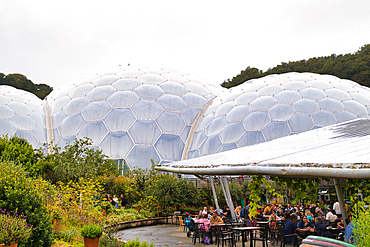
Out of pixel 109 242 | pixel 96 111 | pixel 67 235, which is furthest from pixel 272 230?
A: pixel 96 111

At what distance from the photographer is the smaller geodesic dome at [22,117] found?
2211cm

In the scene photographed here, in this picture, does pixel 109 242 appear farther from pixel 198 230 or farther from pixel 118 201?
pixel 118 201

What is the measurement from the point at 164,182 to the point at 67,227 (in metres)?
7.90

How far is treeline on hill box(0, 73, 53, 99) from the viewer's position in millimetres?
40287

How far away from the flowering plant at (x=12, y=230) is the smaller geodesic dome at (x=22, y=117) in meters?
17.8

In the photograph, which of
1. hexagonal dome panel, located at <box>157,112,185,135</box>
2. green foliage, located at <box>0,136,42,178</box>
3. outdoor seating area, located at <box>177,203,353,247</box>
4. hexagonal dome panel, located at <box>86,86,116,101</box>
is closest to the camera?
outdoor seating area, located at <box>177,203,353,247</box>

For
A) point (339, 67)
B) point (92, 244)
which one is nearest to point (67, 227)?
point (92, 244)

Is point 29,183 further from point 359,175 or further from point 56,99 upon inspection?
point 56,99

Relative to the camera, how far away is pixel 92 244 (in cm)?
752

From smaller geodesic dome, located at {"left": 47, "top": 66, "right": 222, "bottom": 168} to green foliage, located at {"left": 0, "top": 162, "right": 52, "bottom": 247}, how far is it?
47.9 ft

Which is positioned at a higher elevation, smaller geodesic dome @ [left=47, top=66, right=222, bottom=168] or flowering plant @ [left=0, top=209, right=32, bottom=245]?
smaller geodesic dome @ [left=47, top=66, right=222, bottom=168]

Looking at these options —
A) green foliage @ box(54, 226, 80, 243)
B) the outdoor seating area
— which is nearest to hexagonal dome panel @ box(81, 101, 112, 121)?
the outdoor seating area

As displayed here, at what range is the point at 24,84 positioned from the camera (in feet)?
138

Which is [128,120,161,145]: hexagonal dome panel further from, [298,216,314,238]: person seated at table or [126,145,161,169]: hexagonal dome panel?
[298,216,314,238]: person seated at table
